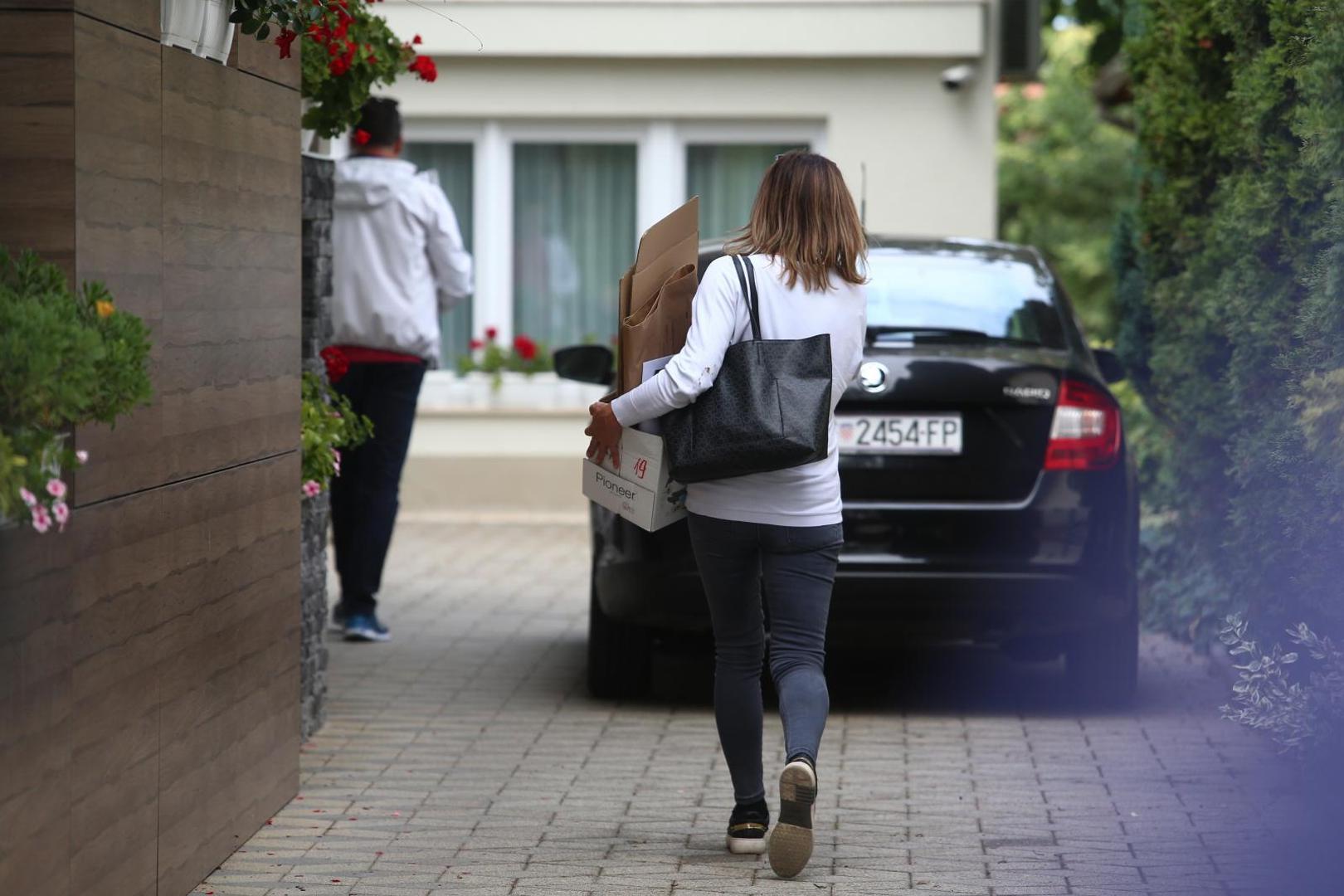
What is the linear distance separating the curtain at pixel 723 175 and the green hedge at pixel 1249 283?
5.49 metres

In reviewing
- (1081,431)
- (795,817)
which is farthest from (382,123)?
(795,817)

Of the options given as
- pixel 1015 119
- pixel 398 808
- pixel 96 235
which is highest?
pixel 1015 119

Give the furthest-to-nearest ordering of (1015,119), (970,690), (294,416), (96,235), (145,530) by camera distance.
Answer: (1015,119)
(970,690)
(294,416)
(145,530)
(96,235)

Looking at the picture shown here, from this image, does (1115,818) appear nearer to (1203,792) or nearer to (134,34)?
(1203,792)

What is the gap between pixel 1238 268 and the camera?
21.0 ft

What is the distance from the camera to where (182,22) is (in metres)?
4.43

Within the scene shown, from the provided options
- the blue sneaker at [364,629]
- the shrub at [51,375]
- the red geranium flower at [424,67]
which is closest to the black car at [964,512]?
the red geranium flower at [424,67]

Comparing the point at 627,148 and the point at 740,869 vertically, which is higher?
the point at 627,148

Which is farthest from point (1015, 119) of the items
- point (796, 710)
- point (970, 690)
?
point (796, 710)

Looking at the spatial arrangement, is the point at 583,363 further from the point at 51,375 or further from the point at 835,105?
the point at 835,105

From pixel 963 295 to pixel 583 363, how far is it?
4.65ft

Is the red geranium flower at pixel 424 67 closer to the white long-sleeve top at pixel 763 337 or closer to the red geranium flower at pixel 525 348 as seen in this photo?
the white long-sleeve top at pixel 763 337

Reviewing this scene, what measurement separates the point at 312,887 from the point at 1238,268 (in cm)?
355

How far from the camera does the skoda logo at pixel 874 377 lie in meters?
6.59
